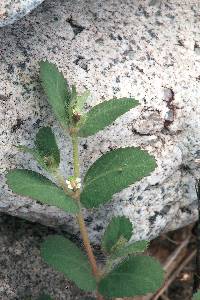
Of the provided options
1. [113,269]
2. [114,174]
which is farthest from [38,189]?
[113,269]

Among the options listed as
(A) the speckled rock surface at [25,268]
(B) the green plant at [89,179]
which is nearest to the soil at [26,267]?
(A) the speckled rock surface at [25,268]

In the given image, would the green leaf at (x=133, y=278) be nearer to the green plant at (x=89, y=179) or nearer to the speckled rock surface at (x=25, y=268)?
the green plant at (x=89, y=179)

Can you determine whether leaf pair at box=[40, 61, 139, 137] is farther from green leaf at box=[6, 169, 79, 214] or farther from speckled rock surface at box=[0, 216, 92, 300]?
speckled rock surface at box=[0, 216, 92, 300]

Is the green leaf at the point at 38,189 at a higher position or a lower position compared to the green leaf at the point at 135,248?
higher

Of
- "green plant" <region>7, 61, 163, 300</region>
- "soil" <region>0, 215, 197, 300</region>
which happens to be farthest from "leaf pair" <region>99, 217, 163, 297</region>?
"soil" <region>0, 215, 197, 300</region>

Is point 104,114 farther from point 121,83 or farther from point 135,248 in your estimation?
point 135,248

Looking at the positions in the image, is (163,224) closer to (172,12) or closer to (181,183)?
(181,183)
